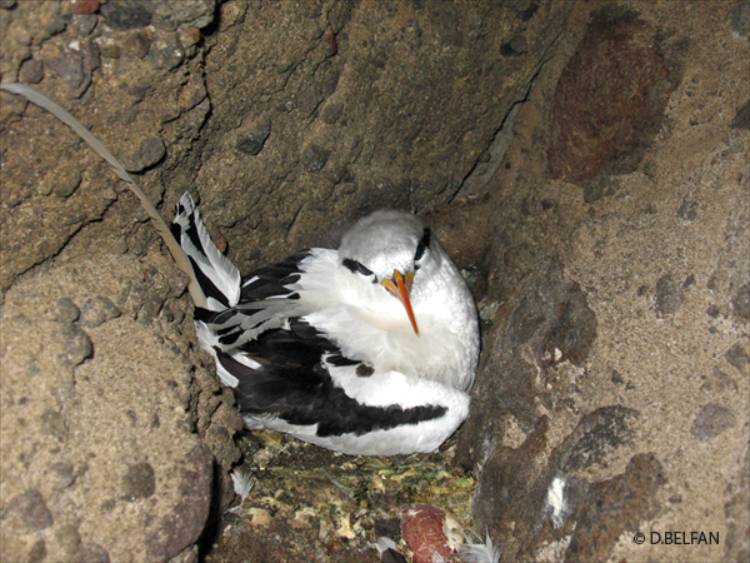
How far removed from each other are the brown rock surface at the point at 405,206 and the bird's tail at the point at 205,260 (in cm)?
12

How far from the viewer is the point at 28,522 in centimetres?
249

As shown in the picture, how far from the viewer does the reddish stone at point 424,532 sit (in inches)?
130

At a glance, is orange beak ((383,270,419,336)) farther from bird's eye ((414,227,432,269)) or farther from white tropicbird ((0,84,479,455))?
bird's eye ((414,227,432,269))

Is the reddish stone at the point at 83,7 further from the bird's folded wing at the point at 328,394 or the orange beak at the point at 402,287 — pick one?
the orange beak at the point at 402,287

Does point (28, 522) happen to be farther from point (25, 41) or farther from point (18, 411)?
point (25, 41)

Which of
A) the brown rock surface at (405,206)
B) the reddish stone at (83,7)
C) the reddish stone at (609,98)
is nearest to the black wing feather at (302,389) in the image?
the brown rock surface at (405,206)

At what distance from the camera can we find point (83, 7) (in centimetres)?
262

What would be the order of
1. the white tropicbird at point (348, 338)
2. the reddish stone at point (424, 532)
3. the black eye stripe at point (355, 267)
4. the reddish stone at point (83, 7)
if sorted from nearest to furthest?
the reddish stone at point (83, 7)
the reddish stone at point (424, 532)
the white tropicbird at point (348, 338)
the black eye stripe at point (355, 267)

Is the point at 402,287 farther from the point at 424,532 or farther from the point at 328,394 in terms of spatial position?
the point at 424,532

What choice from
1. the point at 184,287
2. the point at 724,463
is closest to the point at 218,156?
the point at 184,287

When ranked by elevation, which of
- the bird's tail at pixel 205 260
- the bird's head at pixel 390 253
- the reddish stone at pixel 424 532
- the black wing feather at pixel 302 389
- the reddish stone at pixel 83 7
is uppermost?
the reddish stone at pixel 83 7

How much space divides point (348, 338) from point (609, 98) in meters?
1.55

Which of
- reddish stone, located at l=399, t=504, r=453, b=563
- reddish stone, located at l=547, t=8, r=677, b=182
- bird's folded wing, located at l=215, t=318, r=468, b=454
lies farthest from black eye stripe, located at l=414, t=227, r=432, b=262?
reddish stone, located at l=399, t=504, r=453, b=563

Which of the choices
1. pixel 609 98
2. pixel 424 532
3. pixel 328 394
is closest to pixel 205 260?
pixel 328 394
